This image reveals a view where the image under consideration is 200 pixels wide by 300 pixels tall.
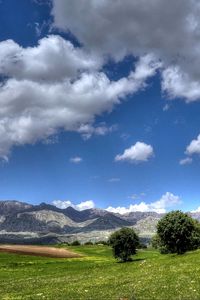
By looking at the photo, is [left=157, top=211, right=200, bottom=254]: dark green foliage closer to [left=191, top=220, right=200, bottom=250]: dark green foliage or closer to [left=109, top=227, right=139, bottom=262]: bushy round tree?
[left=191, top=220, right=200, bottom=250]: dark green foliage

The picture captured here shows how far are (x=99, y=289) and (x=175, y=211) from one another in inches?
2223

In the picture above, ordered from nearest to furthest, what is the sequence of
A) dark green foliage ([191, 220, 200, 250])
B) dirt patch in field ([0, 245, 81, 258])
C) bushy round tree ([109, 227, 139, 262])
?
1. dark green foliage ([191, 220, 200, 250])
2. bushy round tree ([109, 227, 139, 262])
3. dirt patch in field ([0, 245, 81, 258])

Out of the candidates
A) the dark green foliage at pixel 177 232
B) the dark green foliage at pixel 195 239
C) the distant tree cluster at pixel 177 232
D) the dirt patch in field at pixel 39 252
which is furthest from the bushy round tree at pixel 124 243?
the dirt patch in field at pixel 39 252

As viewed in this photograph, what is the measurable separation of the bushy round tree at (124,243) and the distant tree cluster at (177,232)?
7.41 meters

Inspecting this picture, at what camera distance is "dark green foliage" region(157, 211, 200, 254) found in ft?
294

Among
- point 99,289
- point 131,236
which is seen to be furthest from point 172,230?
point 99,289

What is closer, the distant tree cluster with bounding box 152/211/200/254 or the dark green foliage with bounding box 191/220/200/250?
the distant tree cluster with bounding box 152/211/200/254

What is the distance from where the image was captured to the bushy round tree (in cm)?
9794

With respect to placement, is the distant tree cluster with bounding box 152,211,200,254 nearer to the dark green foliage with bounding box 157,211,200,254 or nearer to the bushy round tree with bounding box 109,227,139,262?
the dark green foliage with bounding box 157,211,200,254

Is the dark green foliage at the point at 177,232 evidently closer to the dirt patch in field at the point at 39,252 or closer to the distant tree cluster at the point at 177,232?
the distant tree cluster at the point at 177,232

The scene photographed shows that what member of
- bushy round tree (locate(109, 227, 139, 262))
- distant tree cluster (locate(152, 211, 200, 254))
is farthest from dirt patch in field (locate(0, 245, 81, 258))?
distant tree cluster (locate(152, 211, 200, 254))

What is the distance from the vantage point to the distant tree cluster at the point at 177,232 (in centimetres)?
8956

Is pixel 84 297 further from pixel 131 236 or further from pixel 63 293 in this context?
pixel 131 236

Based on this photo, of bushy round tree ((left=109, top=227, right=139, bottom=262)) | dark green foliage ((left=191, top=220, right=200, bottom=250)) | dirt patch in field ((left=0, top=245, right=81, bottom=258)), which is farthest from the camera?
dirt patch in field ((left=0, top=245, right=81, bottom=258))
